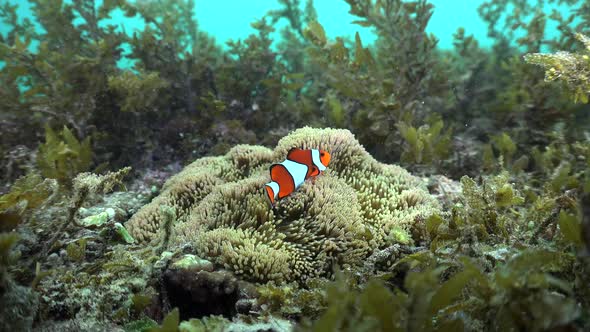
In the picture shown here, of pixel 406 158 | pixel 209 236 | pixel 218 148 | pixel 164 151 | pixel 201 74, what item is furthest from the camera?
pixel 201 74

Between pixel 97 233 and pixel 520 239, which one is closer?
pixel 520 239

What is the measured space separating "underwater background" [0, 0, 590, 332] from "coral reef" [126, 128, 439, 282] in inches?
0.8

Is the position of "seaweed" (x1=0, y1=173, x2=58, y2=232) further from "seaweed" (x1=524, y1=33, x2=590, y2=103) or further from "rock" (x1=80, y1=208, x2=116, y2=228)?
"seaweed" (x1=524, y1=33, x2=590, y2=103)

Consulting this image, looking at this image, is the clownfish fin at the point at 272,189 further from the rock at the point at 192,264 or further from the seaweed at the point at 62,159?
the seaweed at the point at 62,159

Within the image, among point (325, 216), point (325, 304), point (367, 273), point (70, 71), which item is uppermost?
point (70, 71)

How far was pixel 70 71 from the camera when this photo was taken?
5414mm

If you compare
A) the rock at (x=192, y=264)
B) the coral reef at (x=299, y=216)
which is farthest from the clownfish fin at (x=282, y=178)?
the rock at (x=192, y=264)

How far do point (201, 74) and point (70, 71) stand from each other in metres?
1.97

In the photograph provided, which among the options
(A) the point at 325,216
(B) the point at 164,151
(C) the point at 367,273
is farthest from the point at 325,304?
(B) the point at 164,151

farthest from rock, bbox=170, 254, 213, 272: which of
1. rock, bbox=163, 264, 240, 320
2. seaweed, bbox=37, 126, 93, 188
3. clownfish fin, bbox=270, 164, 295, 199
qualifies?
seaweed, bbox=37, 126, 93, 188

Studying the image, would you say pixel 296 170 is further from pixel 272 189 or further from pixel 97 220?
pixel 97 220

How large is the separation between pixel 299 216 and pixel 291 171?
0.43 m

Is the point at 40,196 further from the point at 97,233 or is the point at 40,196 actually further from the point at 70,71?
the point at 70,71

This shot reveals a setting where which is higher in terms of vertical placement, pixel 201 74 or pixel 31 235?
pixel 201 74
